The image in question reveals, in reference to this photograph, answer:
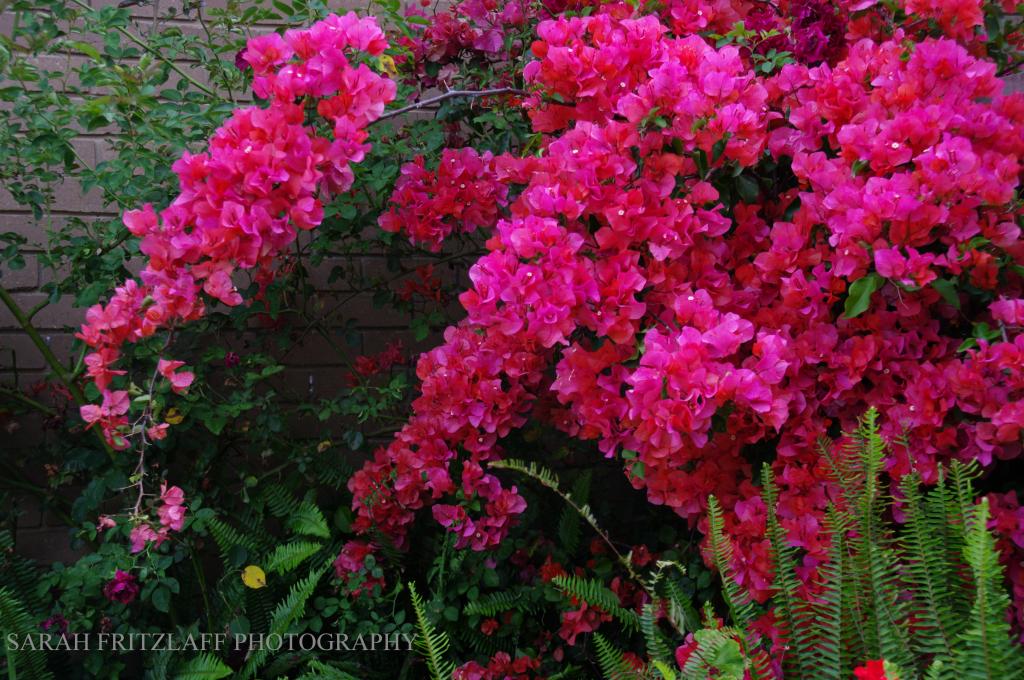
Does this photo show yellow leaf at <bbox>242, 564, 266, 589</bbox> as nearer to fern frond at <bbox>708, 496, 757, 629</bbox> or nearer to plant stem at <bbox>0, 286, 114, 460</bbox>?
plant stem at <bbox>0, 286, 114, 460</bbox>

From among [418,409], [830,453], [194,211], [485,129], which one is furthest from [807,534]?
[485,129]

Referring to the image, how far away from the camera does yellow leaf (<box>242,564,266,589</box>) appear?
1.67 m

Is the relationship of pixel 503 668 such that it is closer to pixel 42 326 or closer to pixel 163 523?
pixel 163 523

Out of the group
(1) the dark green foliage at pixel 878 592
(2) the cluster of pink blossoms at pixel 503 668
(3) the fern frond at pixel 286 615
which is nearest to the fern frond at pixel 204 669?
(3) the fern frond at pixel 286 615

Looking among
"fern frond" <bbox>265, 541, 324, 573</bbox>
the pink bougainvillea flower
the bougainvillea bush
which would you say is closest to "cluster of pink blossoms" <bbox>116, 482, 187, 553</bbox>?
the bougainvillea bush

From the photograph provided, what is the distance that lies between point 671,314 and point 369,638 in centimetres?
86

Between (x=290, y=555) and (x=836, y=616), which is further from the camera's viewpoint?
(x=290, y=555)

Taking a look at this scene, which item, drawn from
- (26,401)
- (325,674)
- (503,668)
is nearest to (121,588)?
(325,674)

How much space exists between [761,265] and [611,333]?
27cm

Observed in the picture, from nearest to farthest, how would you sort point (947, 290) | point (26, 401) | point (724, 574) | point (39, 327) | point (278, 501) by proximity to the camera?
→ point (724, 574) < point (947, 290) < point (278, 501) < point (26, 401) < point (39, 327)

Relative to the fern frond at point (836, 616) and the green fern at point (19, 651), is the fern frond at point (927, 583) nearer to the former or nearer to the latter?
the fern frond at point (836, 616)

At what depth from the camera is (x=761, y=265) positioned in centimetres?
139

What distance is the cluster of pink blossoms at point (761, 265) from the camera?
125 cm

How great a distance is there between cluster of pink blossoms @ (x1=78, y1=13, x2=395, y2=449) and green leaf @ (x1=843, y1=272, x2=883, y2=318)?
79cm
